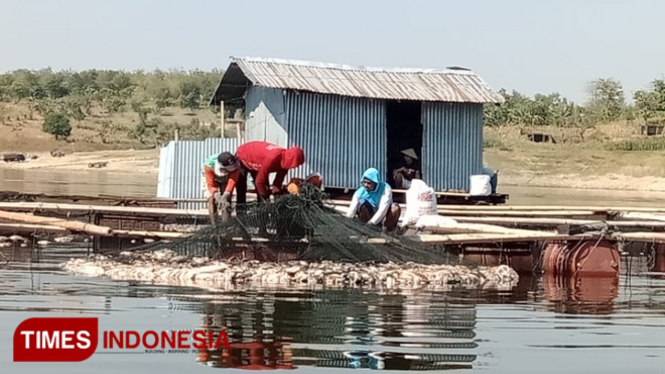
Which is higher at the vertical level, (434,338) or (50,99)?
(50,99)

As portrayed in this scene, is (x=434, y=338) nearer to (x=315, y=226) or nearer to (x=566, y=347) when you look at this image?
(x=566, y=347)

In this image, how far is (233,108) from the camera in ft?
99.0

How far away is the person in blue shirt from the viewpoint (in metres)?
15.2

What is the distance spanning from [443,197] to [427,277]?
10.9 metres

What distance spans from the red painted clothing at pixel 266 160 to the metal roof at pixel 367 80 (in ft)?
26.6

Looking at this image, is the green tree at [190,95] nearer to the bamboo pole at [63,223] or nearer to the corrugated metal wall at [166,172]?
the corrugated metal wall at [166,172]

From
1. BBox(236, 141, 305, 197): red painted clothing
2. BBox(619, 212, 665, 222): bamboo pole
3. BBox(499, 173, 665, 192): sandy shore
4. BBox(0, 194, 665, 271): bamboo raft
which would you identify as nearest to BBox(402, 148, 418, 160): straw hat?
BBox(619, 212, 665, 222): bamboo pole

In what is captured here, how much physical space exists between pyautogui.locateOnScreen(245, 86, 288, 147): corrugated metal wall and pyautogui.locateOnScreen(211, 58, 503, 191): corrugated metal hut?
0.07ft

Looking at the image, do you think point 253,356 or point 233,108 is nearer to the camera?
point 253,356

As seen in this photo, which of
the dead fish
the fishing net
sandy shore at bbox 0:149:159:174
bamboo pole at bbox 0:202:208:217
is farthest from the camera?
sandy shore at bbox 0:149:159:174

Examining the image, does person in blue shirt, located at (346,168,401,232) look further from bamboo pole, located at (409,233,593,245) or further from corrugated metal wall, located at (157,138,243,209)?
corrugated metal wall, located at (157,138,243,209)

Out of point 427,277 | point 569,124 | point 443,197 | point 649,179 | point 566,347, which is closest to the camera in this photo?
point 566,347

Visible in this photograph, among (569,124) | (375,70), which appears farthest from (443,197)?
(569,124)

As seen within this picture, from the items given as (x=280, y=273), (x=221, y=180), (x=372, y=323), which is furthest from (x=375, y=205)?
(x=372, y=323)
